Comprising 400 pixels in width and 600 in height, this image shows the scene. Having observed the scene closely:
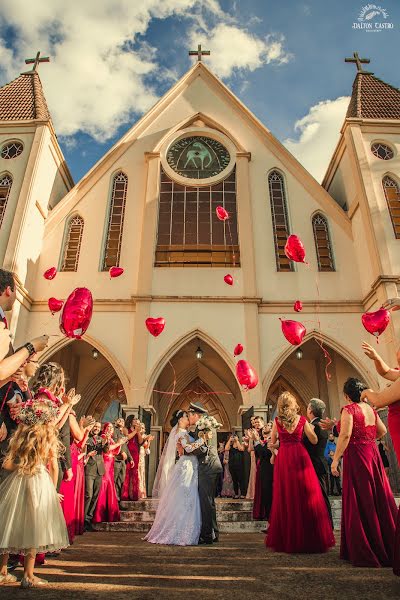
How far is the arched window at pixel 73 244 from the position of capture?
13.2 meters

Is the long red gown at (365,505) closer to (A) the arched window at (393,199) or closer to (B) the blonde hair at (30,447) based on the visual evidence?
(B) the blonde hair at (30,447)

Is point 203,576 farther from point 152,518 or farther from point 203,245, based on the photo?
point 203,245

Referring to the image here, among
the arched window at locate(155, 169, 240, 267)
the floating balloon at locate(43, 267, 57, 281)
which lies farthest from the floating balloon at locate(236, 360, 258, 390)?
the floating balloon at locate(43, 267, 57, 281)

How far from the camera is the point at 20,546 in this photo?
3043 mm

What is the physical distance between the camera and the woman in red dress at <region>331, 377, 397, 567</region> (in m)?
3.71

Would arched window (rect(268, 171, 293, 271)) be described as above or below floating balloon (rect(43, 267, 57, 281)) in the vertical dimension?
above

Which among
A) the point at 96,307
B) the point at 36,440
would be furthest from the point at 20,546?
the point at 96,307

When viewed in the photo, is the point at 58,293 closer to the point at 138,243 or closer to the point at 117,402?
the point at 138,243

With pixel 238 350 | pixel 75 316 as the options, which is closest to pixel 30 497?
pixel 75 316

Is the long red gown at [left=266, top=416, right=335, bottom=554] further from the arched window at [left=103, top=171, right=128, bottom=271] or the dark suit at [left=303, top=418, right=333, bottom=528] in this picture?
the arched window at [left=103, top=171, right=128, bottom=271]

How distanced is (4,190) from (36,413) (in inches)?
472

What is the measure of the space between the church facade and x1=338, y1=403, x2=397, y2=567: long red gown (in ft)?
22.0

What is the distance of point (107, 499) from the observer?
7.41 metres

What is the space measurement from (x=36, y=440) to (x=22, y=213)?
35.2 feet
